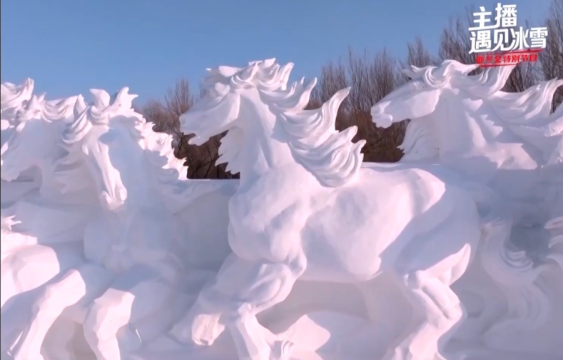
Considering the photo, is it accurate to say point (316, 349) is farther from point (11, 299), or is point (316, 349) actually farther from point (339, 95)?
point (11, 299)

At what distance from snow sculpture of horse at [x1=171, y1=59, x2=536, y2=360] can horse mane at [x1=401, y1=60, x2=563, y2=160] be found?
36cm

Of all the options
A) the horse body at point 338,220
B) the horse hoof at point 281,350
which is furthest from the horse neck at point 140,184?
the horse hoof at point 281,350

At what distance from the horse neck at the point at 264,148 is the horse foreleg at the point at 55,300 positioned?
0.90 meters

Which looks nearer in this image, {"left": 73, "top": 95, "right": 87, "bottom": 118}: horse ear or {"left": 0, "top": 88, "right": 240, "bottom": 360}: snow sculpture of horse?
{"left": 0, "top": 88, "right": 240, "bottom": 360}: snow sculpture of horse

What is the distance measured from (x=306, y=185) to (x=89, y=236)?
122 cm

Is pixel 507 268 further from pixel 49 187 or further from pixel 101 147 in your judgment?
pixel 49 187

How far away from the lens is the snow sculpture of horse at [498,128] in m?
2.27

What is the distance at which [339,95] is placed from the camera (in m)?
2.19

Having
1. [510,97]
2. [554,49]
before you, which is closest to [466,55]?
[554,49]

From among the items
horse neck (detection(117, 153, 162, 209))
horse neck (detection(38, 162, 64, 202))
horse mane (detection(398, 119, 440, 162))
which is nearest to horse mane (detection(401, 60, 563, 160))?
horse mane (detection(398, 119, 440, 162))

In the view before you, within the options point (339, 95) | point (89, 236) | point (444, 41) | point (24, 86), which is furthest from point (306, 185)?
point (444, 41)

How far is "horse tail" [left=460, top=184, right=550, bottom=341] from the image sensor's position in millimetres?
2135

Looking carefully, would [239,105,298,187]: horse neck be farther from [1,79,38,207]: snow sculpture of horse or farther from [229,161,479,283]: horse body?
[1,79,38,207]: snow sculpture of horse

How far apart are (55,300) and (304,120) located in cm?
140
